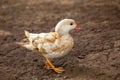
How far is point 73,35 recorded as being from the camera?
5133 millimetres

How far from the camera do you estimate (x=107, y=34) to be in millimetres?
5000

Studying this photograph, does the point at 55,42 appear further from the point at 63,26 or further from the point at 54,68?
the point at 54,68

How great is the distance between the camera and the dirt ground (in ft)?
13.0

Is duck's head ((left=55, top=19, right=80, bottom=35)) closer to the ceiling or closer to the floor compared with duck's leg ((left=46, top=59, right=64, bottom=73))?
closer to the ceiling

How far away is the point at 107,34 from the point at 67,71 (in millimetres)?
1389

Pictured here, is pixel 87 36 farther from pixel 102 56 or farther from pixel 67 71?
pixel 67 71

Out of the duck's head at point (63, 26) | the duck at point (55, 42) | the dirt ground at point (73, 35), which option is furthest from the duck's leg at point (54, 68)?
the duck's head at point (63, 26)

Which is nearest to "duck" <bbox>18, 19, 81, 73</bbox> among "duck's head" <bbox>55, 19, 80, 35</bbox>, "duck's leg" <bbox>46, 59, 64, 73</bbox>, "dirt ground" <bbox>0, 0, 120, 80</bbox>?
"duck's head" <bbox>55, 19, 80, 35</bbox>

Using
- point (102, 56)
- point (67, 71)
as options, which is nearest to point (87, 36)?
point (102, 56)

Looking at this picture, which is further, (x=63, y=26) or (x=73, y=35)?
(x=73, y=35)

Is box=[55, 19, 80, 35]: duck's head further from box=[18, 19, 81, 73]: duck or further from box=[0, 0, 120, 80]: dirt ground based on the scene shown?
box=[0, 0, 120, 80]: dirt ground

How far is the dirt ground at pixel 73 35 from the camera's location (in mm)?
3973

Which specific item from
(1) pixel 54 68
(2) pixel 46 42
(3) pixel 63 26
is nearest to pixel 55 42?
(2) pixel 46 42

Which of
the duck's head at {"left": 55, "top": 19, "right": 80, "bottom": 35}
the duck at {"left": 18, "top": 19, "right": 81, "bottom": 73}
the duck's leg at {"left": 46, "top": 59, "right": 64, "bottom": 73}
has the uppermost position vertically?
the duck's head at {"left": 55, "top": 19, "right": 80, "bottom": 35}
